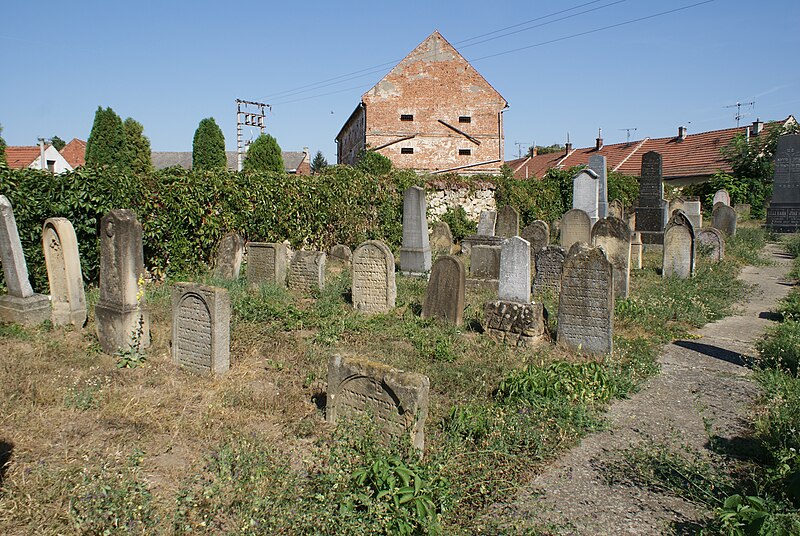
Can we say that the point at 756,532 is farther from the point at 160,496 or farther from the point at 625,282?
the point at 625,282

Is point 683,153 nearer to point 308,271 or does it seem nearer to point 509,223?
point 509,223

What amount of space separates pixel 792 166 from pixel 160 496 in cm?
2230

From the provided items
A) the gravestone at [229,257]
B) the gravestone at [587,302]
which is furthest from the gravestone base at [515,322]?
A: the gravestone at [229,257]

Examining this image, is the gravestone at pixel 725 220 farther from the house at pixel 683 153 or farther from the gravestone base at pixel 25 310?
the gravestone base at pixel 25 310

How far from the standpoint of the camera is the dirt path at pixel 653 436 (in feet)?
11.8

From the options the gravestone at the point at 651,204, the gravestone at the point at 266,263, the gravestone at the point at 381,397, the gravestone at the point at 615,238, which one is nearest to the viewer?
the gravestone at the point at 381,397

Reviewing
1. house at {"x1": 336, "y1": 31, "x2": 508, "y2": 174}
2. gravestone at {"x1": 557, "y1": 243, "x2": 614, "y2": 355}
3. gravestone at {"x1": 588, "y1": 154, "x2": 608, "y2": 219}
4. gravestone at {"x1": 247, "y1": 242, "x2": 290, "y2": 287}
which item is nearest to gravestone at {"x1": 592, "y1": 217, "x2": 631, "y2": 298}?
gravestone at {"x1": 557, "y1": 243, "x2": 614, "y2": 355}

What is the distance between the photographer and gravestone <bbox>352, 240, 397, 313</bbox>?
30.2 feet

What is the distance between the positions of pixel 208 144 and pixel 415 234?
18.8 metres

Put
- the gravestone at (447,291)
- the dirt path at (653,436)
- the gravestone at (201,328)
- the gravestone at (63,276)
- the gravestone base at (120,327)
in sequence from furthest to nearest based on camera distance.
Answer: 1. the gravestone at (447,291)
2. the gravestone at (63,276)
3. the gravestone base at (120,327)
4. the gravestone at (201,328)
5. the dirt path at (653,436)

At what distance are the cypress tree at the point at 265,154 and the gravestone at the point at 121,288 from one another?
18.3 m

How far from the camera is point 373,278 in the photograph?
9344mm

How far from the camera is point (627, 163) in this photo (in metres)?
33.2

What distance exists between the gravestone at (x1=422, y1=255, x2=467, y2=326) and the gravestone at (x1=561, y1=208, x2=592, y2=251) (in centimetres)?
622
